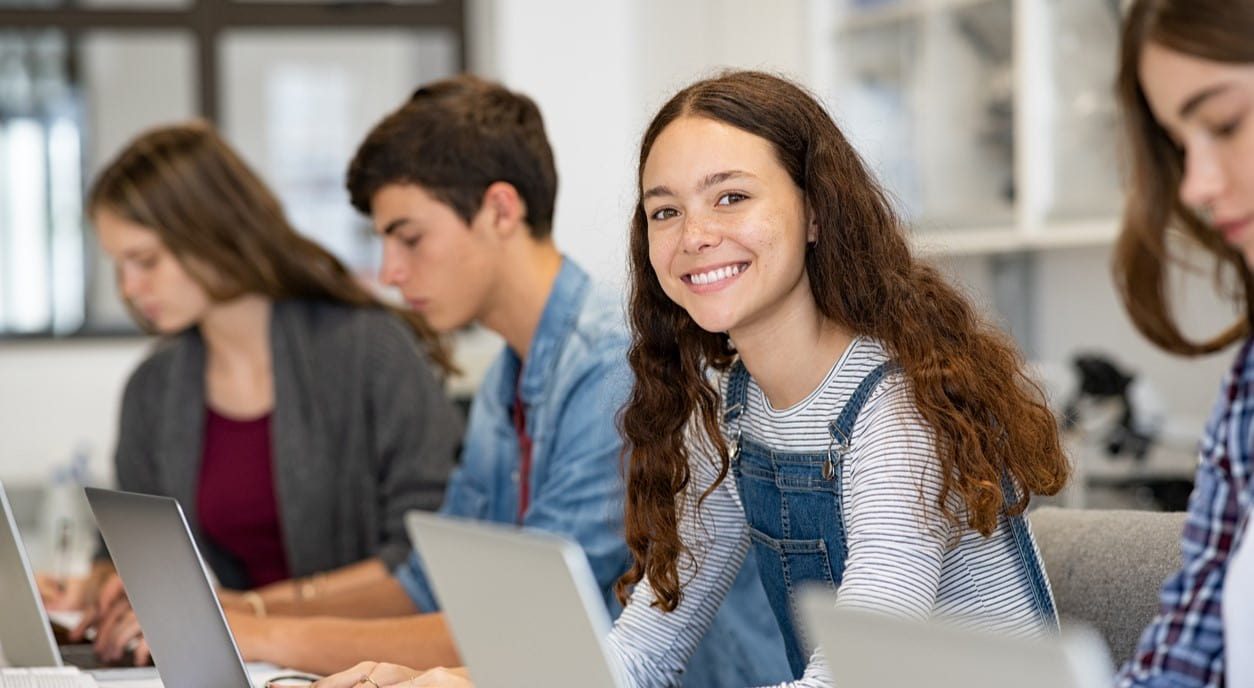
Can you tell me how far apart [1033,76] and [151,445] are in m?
2.01

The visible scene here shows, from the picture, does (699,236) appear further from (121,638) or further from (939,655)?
(121,638)

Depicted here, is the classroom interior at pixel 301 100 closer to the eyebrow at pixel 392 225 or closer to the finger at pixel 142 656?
the eyebrow at pixel 392 225

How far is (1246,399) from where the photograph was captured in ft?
3.44

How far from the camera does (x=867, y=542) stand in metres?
1.31

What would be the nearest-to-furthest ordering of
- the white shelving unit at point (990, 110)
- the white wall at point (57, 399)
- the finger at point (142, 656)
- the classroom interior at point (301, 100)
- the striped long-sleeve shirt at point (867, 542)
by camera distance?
the striped long-sleeve shirt at point (867, 542) → the finger at point (142, 656) → the white shelving unit at point (990, 110) → the classroom interior at point (301, 100) → the white wall at point (57, 399)

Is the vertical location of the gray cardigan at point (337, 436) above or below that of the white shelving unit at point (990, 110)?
below

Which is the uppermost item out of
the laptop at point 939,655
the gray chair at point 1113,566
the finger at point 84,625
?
the laptop at point 939,655

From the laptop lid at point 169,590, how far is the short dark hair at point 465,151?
0.74 meters

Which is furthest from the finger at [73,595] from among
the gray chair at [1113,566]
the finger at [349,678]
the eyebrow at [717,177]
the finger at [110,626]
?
the gray chair at [1113,566]

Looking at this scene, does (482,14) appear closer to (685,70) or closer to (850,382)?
(685,70)

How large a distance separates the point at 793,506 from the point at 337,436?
4.02 feet

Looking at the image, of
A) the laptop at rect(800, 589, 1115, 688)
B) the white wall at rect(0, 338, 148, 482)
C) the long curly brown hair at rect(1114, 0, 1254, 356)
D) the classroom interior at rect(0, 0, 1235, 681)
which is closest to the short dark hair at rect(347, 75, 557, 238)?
the long curly brown hair at rect(1114, 0, 1254, 356)

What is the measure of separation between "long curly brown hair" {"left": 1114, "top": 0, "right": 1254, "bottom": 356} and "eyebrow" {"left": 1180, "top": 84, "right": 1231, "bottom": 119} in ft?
0.06

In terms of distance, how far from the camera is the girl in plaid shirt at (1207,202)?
0.98m
